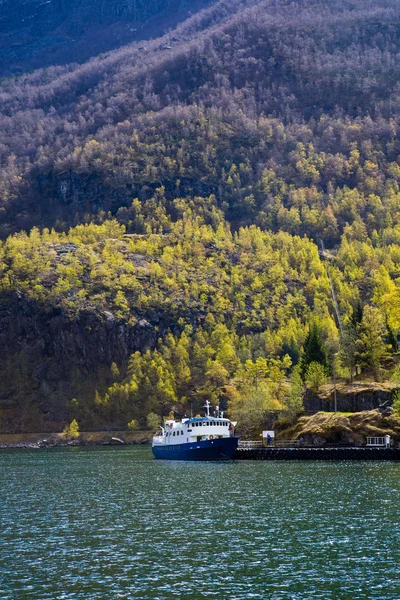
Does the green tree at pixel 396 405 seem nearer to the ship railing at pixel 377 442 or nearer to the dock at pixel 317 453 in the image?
the ship railing at pixel 377 442

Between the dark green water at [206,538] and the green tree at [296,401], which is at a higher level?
the green tree at [296,401]

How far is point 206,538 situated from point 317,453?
69556 mm

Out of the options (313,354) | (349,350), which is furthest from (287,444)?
(313,354)

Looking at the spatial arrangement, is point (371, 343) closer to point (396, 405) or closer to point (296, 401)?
point (296, 401)

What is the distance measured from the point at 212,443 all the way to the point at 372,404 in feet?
90.6

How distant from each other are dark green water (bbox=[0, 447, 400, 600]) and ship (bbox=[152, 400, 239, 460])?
38572 mm

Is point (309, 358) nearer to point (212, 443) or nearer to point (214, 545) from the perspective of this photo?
point (212, 443)

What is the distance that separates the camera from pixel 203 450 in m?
140

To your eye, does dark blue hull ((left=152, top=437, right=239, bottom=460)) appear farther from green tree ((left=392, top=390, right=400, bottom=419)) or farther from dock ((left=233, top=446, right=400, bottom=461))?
green tree ((left=392, top=390, right=400, bottom=419))

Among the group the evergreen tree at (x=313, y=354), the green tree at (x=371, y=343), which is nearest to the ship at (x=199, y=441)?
→ the evergreen tree at (x=313, y=354)

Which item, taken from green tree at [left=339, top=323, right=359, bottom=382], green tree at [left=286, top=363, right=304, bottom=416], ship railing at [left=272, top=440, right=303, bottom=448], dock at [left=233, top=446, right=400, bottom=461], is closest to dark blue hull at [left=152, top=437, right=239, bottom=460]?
dock at [left=233, top=446, right=400, bottom=461]

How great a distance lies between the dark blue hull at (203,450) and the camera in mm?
135750

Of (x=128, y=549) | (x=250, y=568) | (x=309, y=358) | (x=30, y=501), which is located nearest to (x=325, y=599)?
(x=250, y=568)

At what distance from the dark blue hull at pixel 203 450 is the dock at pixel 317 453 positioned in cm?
202
